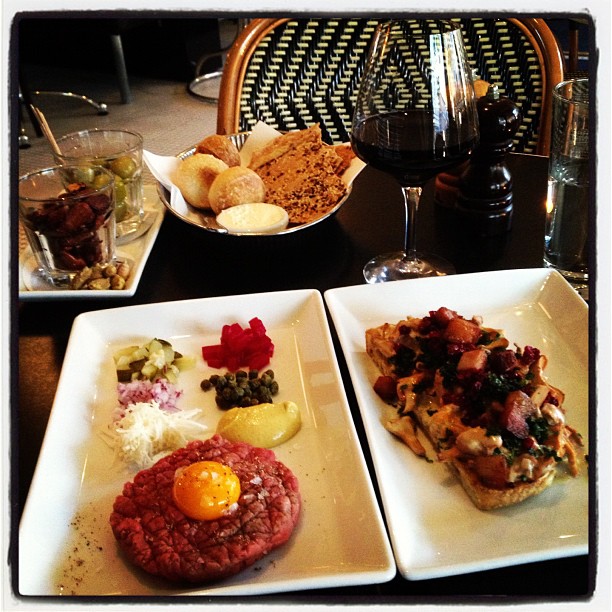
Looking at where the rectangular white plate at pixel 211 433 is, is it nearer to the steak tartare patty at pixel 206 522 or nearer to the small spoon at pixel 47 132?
the steak tartare patty at pixel 206 522

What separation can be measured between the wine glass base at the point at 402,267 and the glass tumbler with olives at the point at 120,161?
63 cm

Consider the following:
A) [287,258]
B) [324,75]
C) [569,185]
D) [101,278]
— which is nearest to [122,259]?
[101,278]

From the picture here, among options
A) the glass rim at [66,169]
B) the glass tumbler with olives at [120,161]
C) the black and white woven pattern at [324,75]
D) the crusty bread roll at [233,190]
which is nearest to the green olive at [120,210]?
the glass tumbler with olives at [120,161]

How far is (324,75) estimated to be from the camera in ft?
7.98

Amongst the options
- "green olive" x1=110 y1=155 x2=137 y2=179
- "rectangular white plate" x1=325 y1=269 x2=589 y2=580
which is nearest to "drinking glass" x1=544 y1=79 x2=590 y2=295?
"rectangular white plate" x1=325 y1=269 x2=589 y2=580

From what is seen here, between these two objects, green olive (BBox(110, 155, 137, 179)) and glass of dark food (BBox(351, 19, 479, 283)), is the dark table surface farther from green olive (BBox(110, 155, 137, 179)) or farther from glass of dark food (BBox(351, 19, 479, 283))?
glass of dark food (BBox(351, 19, 479, 283))

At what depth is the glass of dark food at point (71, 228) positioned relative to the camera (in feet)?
4.66

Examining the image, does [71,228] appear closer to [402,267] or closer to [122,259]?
[122,259]

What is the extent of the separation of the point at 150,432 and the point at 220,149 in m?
1.01

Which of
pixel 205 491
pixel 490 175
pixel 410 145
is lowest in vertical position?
pixel 205 491

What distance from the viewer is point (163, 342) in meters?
1.28

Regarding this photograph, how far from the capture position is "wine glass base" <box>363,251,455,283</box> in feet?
4.69

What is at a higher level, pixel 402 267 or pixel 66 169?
pixel 66 169

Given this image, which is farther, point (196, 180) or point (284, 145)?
point (284, 145)
